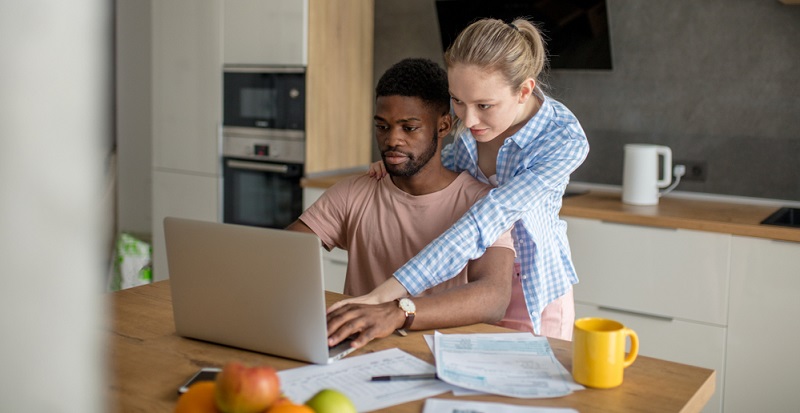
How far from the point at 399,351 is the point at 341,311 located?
13 centimetres

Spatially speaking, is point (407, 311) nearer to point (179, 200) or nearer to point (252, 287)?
point (252, 287)

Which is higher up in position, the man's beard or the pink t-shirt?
the man's beard

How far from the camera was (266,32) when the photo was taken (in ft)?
12.0

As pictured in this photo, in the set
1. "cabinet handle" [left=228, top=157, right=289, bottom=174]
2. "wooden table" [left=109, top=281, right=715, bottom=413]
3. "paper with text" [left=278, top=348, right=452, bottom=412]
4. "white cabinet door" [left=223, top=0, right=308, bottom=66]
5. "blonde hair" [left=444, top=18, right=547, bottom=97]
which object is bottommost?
"wooden table" [left=109, top=281, right=715, bottom=413]

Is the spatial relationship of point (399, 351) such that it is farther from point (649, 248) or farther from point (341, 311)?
point (649, 248)

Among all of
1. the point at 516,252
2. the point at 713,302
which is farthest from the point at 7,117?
the point at 713,302

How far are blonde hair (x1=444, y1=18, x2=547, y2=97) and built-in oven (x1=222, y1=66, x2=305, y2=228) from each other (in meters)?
1.86

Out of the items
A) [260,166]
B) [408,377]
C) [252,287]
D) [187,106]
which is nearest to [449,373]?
[408,377]

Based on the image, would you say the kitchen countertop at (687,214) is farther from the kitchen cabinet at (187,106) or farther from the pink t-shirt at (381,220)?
the kitchen cabinet at (187,106)

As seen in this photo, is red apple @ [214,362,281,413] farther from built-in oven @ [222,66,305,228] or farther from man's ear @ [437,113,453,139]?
built-in oven @ [222,66,305,228]

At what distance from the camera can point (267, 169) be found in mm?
3709

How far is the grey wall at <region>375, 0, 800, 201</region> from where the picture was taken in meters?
3.06

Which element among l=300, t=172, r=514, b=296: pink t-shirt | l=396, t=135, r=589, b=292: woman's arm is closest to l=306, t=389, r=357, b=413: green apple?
l=396, t=135, r=589, b=292: woman's arm

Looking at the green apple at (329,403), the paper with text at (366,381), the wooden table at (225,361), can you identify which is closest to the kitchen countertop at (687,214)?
the wooden table at (225,361)
